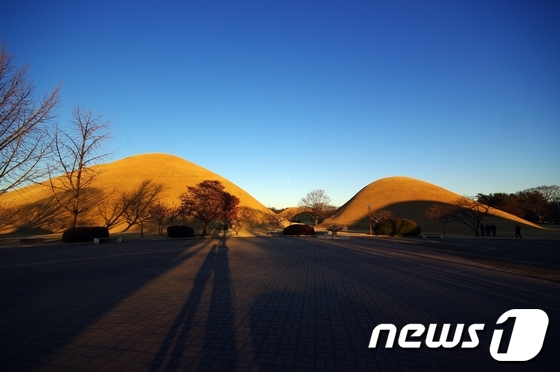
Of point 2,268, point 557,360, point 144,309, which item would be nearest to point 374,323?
point 557,360

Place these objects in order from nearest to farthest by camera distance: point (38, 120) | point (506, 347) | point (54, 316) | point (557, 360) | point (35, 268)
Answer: point (557, 360) → point (506, 347) → point (54, 316) → point (38, 120) → point (35, 268)

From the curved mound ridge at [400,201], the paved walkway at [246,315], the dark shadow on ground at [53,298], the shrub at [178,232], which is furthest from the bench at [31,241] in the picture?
the curved mound ridge at [400,201]

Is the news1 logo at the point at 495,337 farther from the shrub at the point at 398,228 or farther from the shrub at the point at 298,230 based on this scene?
the shrub at the point at 398,228

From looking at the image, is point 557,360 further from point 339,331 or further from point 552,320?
point 339,331

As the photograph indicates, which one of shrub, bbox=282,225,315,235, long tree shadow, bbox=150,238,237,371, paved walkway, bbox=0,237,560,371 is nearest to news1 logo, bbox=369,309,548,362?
paved walkway, bbox=0,237,560,371

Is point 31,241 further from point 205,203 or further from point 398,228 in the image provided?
point 398,228

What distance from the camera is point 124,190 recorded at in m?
51.9

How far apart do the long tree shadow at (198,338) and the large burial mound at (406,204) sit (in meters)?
55.5

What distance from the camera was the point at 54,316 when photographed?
588 centimetres

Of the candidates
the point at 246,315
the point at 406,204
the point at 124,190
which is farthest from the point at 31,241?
the point at 406,204

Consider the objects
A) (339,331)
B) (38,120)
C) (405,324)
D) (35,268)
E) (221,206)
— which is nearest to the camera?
(339,331)

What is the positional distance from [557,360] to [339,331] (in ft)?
9.80

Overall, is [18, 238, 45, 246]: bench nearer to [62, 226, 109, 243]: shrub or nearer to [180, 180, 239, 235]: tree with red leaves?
[62, 226, 109, 243]: shrub

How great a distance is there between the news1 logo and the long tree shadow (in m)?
2.22
